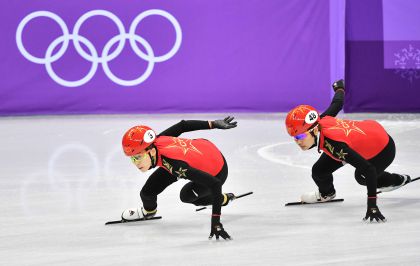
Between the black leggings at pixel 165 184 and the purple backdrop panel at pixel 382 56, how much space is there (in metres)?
7.01

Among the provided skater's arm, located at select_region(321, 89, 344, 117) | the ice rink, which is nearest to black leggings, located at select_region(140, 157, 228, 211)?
the ice rink

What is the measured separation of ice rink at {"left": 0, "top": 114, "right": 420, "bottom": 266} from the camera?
5.07 metres

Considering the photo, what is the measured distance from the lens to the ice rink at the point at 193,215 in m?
Result: 5.07

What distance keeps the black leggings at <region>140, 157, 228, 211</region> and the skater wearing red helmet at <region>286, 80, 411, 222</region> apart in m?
0.61

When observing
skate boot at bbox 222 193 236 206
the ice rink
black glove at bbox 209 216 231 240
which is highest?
black glove at bbox 209 216 231 240

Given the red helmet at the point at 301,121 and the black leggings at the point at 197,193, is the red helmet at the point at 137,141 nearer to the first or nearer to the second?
the black leggings at the point at 197,193

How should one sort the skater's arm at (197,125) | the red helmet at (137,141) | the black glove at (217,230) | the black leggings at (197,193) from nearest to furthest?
the black glove at (217,230) → the red helmet at (137,141) → the skater's arm at (197,125) → the black leggings at (197,193)

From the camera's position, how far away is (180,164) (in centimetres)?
551

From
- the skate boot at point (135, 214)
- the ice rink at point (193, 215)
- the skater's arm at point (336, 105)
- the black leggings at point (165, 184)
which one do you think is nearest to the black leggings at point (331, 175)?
the ice rink at point (193, 215)

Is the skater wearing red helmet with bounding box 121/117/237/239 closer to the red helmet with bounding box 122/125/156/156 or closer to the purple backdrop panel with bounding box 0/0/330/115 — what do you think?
the red helmet with bounding box 122/125/156/156

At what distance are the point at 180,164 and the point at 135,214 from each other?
0.74 m

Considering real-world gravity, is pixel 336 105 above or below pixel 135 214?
above

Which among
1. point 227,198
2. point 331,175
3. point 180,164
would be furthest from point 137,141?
point 331,175

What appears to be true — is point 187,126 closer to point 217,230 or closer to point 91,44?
point 217,230
